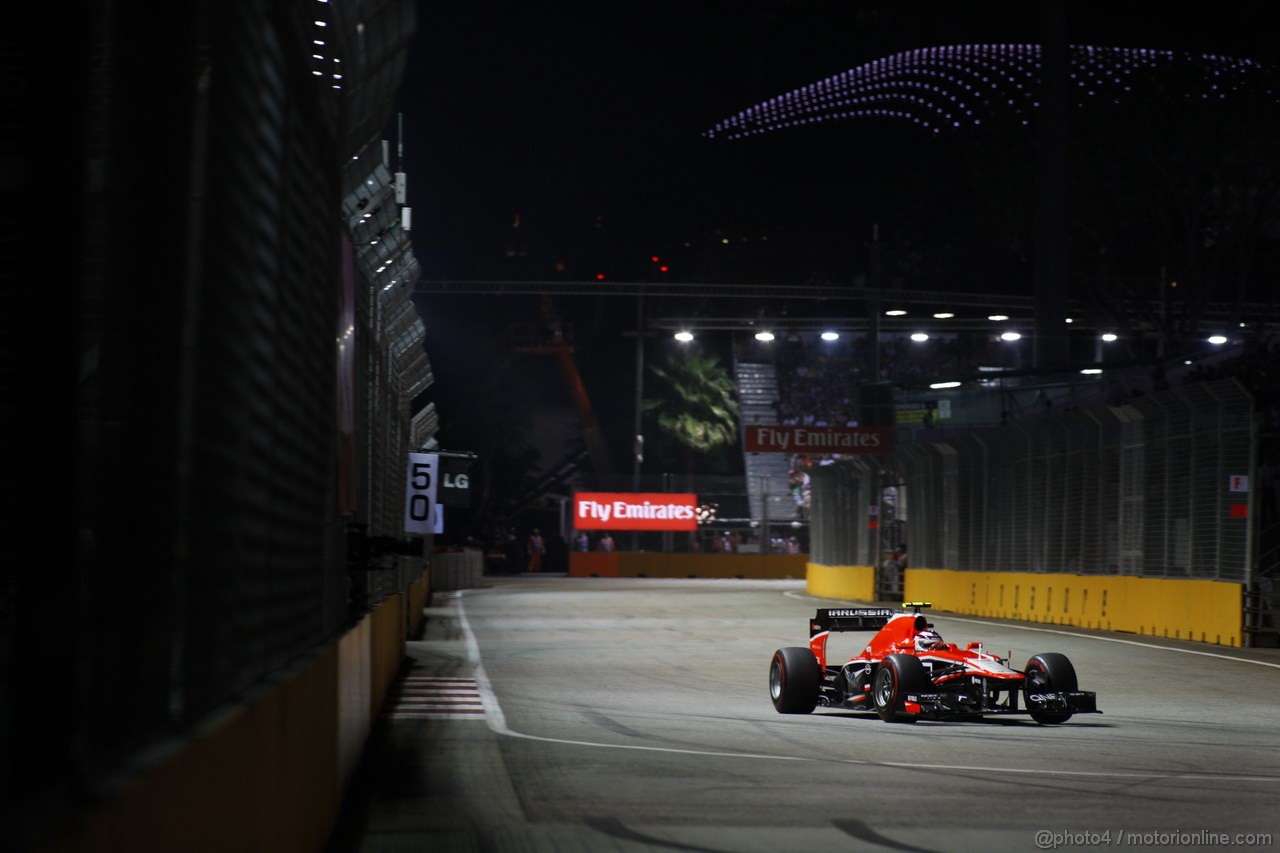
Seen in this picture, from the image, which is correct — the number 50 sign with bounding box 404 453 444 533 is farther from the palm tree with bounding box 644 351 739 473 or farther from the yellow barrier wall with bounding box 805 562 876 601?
the palm tree with bounding box 644 351 739 473

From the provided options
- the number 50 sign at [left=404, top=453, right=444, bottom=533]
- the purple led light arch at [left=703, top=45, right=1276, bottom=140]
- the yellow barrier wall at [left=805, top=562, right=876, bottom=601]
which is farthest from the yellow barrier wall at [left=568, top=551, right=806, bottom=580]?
the number 50 sign at [left=404, top=453, right=444, bottom=533]

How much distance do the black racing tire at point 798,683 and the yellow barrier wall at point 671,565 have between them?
2054 inches

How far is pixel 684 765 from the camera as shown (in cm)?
1130

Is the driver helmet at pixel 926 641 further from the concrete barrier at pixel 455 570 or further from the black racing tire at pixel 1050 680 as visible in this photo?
the concrete barrier at pixel 455 570

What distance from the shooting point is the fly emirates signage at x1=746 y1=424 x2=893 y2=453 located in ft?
153

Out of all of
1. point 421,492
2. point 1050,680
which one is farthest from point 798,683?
point 421,492

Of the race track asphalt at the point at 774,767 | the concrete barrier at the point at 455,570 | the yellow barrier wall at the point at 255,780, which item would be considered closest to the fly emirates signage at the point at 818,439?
the concrete barrier at the point at 455,570

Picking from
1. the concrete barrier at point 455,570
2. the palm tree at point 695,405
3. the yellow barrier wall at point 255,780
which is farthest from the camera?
the palm tree at point 695,405

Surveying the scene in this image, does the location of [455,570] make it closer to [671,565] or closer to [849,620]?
[671,565]

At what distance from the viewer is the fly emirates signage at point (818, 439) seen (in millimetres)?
46625

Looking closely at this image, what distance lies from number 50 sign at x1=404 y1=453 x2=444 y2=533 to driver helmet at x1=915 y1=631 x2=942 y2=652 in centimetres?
945

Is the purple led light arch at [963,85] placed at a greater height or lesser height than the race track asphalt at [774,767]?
greater

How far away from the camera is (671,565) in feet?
222

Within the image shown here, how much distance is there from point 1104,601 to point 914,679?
16.9 meters
